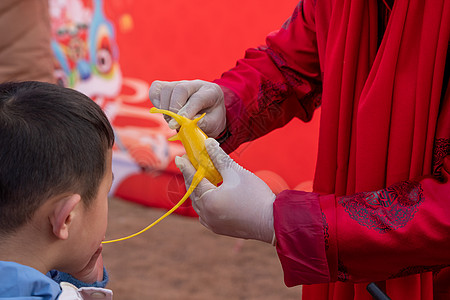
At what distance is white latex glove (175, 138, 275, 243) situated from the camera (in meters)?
0.87

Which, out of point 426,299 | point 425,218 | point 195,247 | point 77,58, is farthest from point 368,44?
point 77,58

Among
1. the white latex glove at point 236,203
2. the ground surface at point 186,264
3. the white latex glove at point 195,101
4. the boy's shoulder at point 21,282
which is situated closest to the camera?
the boy's shoulder at point 21,282

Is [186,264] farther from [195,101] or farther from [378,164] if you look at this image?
[378,164]

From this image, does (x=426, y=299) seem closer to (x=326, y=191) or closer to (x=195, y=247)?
(x=326, y=191)

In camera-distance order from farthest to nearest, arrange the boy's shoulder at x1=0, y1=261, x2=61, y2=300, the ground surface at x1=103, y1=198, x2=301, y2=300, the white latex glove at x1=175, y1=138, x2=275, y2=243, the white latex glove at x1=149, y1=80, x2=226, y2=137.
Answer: the ground surface at x1=103, y1=198, x2=301, y2=300, the white latex glove at x1=149, y1=80, x2=226, y2=137, the white latex glove at x1=175, y1=138, x2=275, y2=243, the boy's shoulder at x1=0, y1=261, x2=61, y2=300

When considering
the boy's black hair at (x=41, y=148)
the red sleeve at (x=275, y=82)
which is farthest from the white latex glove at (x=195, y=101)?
the boy's black hair at (x=41, y=148)

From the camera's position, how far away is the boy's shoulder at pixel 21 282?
2.39ft

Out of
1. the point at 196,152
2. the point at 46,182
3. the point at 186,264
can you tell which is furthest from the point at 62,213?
the point at 186,264

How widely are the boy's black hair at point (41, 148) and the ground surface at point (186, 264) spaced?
1.80 meters

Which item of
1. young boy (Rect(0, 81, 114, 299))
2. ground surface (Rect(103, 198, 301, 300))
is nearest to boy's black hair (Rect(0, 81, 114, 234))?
young boy (Rect(0, 81, 114, 299))

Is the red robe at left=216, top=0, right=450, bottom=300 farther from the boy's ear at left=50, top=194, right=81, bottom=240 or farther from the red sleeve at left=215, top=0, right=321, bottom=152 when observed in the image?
the boy's ear at left=50, top=194, right=81, bottom=240

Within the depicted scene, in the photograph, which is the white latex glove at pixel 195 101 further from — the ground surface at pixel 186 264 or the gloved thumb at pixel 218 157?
the ground surface at pixel 186 264

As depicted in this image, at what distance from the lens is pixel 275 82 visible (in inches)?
45.3

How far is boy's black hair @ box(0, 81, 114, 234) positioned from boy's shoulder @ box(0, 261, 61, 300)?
0.21 feet
